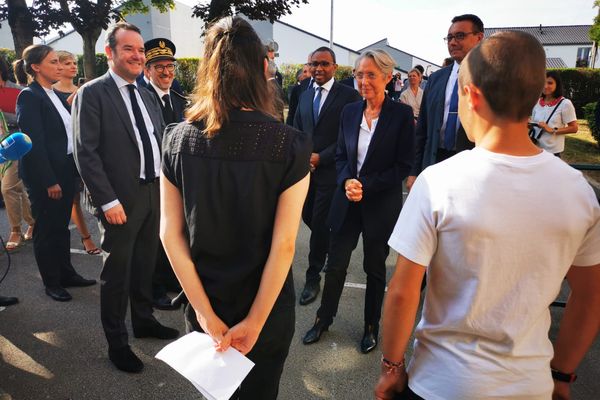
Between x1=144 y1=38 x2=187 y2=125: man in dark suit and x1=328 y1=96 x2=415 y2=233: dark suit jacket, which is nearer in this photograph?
x1=328 y1=96 x2=415 y2=233: dark suit jacket

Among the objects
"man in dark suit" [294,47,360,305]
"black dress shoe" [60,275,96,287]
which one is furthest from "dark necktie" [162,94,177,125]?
"black dress shoe" [60,275,96,287]

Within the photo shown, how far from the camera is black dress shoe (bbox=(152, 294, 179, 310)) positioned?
11.9ft

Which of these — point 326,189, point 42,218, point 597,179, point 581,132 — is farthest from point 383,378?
point 581,132

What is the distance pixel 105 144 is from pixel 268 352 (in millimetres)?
1827

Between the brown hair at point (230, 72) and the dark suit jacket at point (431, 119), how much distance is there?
2.40 m

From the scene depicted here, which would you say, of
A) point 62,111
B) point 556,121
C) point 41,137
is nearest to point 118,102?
point 41,137

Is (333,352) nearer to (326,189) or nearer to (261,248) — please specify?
(326,189)

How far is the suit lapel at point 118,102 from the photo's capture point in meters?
2.65

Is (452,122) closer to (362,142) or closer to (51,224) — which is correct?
(362,142)

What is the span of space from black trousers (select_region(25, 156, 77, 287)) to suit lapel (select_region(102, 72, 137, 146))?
1.53 metres

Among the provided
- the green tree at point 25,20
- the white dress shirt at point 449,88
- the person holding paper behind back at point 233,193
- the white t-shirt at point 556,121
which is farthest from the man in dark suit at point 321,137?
the green tree at point 25,20

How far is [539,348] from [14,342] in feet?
11.6

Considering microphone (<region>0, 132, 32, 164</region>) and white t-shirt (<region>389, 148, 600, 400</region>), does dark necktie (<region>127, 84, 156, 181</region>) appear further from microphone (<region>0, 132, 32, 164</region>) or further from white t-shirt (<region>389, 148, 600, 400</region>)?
white t-shirt (<region>389, 148, 600, 400</region>)

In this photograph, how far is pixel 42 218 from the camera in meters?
3.71
